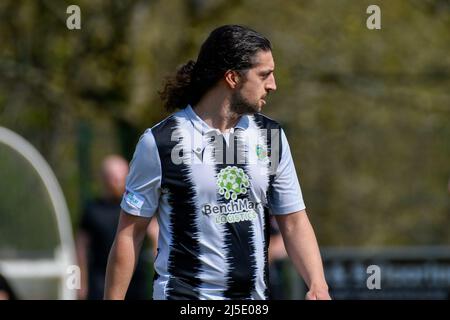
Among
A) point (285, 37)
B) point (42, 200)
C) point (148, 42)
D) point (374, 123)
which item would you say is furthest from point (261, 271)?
point (374, 123)

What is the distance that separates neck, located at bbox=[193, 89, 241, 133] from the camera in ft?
18.7

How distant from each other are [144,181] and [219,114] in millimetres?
469

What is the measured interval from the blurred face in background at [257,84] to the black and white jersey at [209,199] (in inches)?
4.7

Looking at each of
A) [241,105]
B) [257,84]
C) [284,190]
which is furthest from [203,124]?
[284,190]

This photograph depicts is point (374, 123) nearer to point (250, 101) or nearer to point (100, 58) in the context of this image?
point (100, 58)

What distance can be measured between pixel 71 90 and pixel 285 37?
12.6 feet

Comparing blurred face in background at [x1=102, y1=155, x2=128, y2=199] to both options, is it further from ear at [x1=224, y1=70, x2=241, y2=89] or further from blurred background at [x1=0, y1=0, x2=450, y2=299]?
ear at [x1=224, y1=70, x2=241, y2=89]

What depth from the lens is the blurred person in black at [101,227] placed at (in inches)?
439

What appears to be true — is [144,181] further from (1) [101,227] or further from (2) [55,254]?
(2) [55,254]

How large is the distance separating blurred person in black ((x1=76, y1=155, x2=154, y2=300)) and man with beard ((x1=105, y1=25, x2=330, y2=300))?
541 cm

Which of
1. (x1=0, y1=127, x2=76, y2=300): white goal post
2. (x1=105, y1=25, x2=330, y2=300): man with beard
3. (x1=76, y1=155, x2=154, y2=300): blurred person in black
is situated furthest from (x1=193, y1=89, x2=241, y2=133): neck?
(x1=76, y1=155, x2=154, y2=300): blurred person in black

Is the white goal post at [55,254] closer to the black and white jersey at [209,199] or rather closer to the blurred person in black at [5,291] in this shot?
the blurred person in black at [5,291]

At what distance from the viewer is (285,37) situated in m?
19.5

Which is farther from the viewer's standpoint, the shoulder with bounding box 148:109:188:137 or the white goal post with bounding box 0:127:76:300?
the white goal post with bounding box 0:127:76:300
